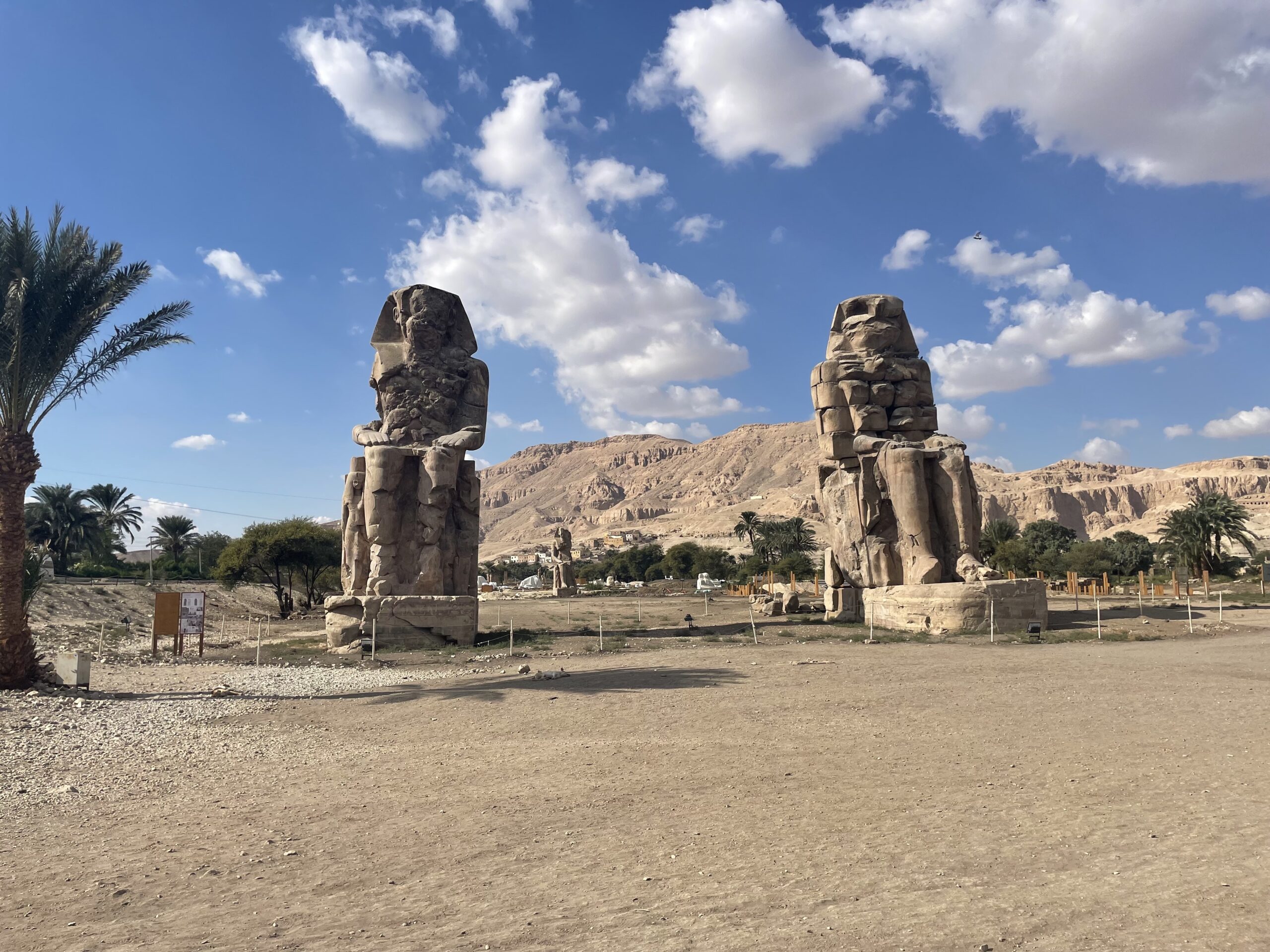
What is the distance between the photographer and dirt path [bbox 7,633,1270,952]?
3.10m

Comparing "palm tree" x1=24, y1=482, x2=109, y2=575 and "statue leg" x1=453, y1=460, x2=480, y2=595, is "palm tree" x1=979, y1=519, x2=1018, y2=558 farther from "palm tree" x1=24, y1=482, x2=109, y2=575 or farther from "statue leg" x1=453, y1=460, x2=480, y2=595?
"palm tree" x1=24, y1=482, x2=109, y2=575

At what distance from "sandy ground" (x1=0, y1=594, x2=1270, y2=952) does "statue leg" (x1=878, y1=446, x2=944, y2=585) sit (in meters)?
5.45

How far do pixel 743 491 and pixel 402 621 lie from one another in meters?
127

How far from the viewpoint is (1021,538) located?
135ft

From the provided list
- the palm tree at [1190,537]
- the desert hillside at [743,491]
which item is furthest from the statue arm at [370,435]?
the desert hillside at [743,491]

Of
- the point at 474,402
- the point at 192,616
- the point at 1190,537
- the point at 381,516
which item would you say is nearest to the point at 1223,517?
the point at 1190,537

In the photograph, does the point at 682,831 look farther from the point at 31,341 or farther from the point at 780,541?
the point at 780,541

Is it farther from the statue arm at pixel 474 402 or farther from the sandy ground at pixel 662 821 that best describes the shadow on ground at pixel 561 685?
the statue arm at pixel 474 402

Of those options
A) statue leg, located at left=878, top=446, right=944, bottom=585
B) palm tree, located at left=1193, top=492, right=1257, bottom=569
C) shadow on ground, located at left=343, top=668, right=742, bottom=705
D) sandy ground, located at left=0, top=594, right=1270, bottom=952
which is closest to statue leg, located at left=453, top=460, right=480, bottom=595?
shadow on ground, located at left=343, top=668, right=742, bottom=705

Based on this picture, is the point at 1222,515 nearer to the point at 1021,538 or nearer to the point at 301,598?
the point at 1021,538

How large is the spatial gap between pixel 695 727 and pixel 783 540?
134 feet

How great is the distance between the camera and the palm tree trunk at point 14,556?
869 cm

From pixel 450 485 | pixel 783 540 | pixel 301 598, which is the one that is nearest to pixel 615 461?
pixel 783 540

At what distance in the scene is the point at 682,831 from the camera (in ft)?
13.7
